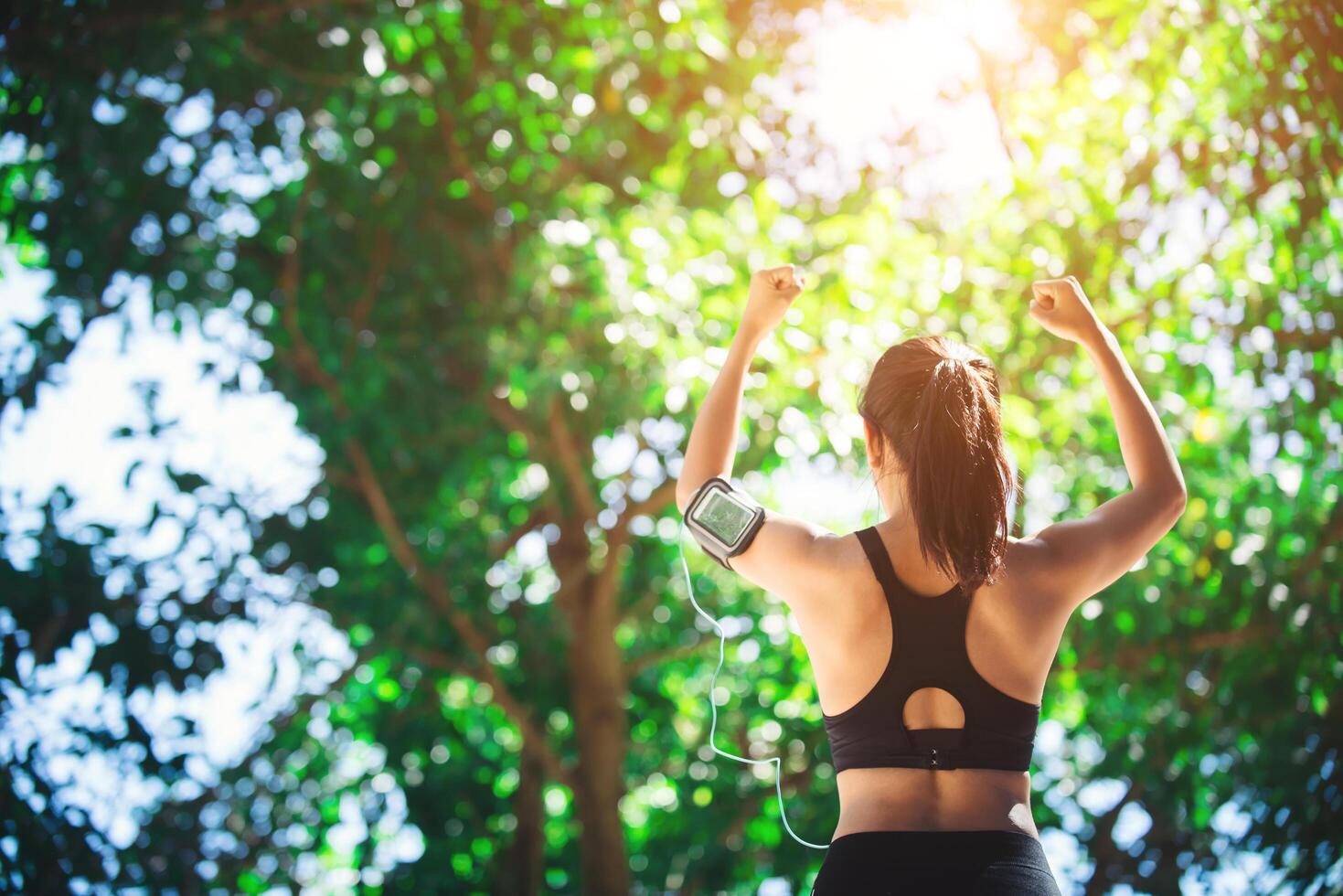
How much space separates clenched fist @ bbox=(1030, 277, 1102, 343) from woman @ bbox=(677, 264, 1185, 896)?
274 mm

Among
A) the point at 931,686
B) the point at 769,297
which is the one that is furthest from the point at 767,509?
the point at 769,297

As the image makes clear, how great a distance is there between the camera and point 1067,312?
1.99 meters

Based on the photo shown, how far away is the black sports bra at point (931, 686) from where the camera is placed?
1622mm

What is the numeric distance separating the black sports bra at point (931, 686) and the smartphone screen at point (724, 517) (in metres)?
0.22

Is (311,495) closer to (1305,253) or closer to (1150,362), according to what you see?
(1150,362)

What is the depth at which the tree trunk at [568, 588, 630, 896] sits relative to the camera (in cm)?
643

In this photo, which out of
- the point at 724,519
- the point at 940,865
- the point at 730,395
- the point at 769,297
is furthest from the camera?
the point at 769,297

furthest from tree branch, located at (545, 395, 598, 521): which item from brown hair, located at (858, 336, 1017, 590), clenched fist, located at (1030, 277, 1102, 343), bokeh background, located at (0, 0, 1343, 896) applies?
brown hair, located at (858, 336, 1017, 590)

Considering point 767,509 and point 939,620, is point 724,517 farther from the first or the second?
point 939,620

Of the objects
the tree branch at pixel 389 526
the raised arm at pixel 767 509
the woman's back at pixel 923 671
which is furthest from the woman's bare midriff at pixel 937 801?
the tree branch at pixel 389 526

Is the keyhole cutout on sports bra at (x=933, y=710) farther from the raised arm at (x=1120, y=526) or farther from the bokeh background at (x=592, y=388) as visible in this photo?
the bokeh background at (x=592, y=388)

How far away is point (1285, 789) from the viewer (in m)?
5.39

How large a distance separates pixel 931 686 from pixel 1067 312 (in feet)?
2.56

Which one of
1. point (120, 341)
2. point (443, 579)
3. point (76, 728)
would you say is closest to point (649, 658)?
point (443, 579)
